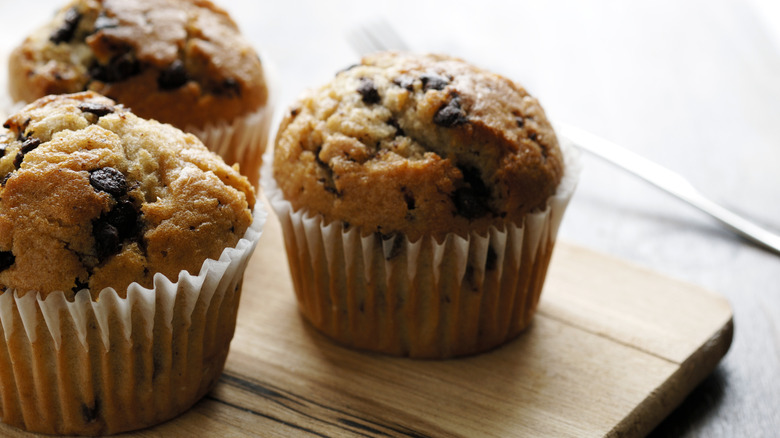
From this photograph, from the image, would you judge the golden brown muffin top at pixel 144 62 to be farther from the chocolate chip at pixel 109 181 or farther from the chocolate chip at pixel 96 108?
the chocolate chip at pixel 109 181

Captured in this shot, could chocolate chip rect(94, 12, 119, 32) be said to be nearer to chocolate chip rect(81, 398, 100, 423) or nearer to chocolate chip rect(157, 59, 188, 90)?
chocolate chip rect(157, 59, 188, 90)

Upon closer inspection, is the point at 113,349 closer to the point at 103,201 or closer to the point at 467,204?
the point at 103,201

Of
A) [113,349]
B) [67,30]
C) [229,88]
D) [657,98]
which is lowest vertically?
[657,98]

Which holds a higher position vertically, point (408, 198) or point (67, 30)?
point (67, 30)

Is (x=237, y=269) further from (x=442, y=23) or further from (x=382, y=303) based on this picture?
(x=442, y=23)

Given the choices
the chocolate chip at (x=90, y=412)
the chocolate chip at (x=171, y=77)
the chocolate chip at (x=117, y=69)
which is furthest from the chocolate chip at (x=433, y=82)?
the chocolate chip at (x=90, y=412)

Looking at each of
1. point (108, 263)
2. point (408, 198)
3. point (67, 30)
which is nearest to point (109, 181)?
point (108, 263)
